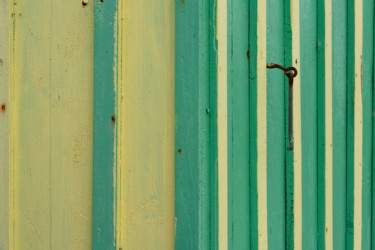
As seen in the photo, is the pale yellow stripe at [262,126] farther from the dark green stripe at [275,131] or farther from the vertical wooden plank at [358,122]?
the vertical wooden plank at [358,122]

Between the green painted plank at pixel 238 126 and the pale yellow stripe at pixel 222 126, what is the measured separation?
0.16 feet

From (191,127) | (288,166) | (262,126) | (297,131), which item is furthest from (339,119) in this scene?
(191,127)

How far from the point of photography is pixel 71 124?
1758mm

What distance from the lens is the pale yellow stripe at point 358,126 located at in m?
2.61

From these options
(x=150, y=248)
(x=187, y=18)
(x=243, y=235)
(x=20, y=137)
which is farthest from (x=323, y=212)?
(x=20, y=137)

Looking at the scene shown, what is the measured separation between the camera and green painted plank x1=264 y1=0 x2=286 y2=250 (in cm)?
205

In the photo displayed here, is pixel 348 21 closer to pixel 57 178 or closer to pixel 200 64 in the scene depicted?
pixel 200 64

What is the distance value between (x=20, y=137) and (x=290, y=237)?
1246 millimetres

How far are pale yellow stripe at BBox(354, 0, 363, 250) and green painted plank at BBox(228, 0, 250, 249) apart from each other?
3.08ft

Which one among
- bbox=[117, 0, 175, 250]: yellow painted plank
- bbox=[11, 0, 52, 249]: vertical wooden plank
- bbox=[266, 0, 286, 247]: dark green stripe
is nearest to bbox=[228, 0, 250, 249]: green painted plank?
bbox=[266, 0, 286, 247]: dark green stripe

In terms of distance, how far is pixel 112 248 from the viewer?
168cm

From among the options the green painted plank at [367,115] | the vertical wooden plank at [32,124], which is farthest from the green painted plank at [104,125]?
the green painted plank at [367,115]

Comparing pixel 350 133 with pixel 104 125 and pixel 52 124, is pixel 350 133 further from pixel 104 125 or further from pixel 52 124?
pixel 52 124

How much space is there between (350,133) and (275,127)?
71cm
